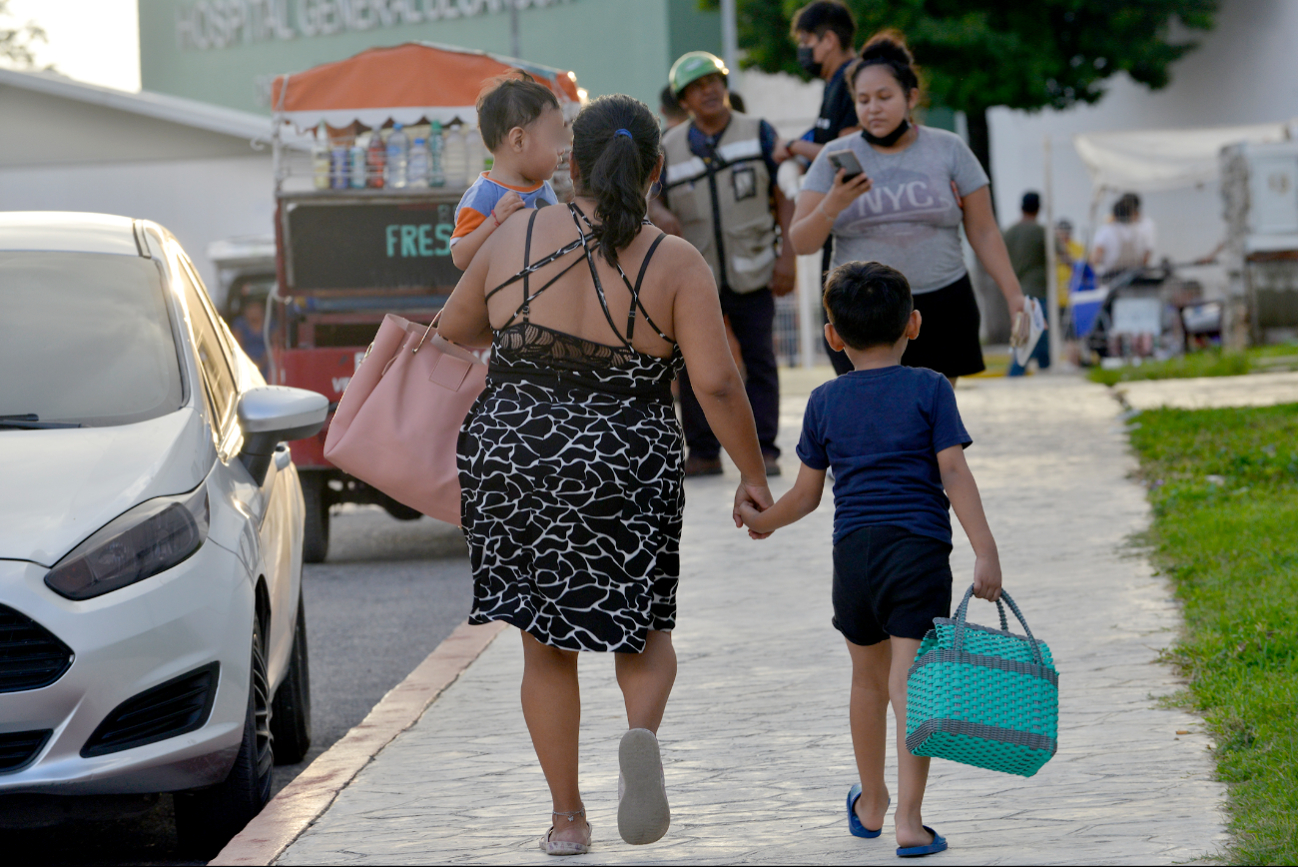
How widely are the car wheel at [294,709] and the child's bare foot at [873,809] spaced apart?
2253 mm

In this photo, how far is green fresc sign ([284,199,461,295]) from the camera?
32.6 feet

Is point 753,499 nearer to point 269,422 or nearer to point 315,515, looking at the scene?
point 269,422

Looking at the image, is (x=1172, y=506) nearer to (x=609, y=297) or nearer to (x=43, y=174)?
(x=609, y=297)

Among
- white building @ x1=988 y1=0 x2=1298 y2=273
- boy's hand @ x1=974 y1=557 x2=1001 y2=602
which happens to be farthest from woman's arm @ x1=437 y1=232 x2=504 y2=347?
white building @ x1=988 y1=0 x2=1298 y2=273

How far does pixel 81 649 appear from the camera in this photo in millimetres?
3891

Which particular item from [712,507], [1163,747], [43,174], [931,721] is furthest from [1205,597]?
[43,174]

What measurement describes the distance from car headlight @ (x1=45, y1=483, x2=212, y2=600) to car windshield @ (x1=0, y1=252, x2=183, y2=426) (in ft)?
1.57

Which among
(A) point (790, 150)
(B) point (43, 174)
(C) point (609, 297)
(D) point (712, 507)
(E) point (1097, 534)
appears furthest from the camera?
(B) point (43, 174)

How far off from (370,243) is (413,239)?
0.26 meters

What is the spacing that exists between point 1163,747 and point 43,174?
27729mm

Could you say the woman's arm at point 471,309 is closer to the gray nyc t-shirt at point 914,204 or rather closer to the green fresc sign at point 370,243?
the gray nyc t-shirt at point 914,204

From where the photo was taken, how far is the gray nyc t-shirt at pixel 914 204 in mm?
5855

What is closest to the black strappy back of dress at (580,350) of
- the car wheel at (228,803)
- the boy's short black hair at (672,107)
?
the car wheel at (228,803)

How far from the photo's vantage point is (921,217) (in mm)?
5906
